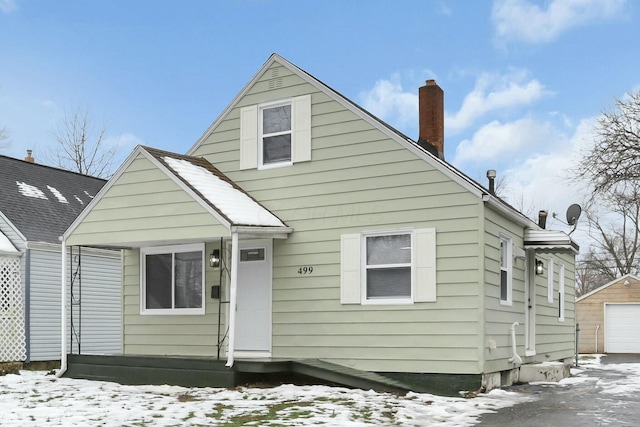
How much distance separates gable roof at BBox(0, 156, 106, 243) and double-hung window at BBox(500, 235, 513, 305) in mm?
11654

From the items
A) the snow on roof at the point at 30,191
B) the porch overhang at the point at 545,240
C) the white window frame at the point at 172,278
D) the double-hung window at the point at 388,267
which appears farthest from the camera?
the snow on roof at the point at 30,191

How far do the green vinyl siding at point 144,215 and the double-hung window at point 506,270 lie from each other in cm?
500

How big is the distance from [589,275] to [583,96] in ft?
123

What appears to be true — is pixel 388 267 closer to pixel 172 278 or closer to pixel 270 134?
pixel 270 134

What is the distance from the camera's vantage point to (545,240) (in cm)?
1491

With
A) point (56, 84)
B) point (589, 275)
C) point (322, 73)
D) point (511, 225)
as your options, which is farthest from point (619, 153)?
point (589, 275)

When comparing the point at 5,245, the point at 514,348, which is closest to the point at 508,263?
the point at 514,348

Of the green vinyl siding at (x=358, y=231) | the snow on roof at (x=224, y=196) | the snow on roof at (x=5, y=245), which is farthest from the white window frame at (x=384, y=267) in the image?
the snow on roof at (x=5, y=245)

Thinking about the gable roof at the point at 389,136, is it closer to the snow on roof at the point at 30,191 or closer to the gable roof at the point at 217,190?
the gable roof at the point at 217,190

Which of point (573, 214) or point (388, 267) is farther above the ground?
point (573, 214)

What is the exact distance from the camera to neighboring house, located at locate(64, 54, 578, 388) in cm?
1226

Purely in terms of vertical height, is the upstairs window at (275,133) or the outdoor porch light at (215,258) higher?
the upstairs window at (275,133)

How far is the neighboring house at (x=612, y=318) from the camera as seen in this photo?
96.4 feet

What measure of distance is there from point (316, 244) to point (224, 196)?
6.06ft
